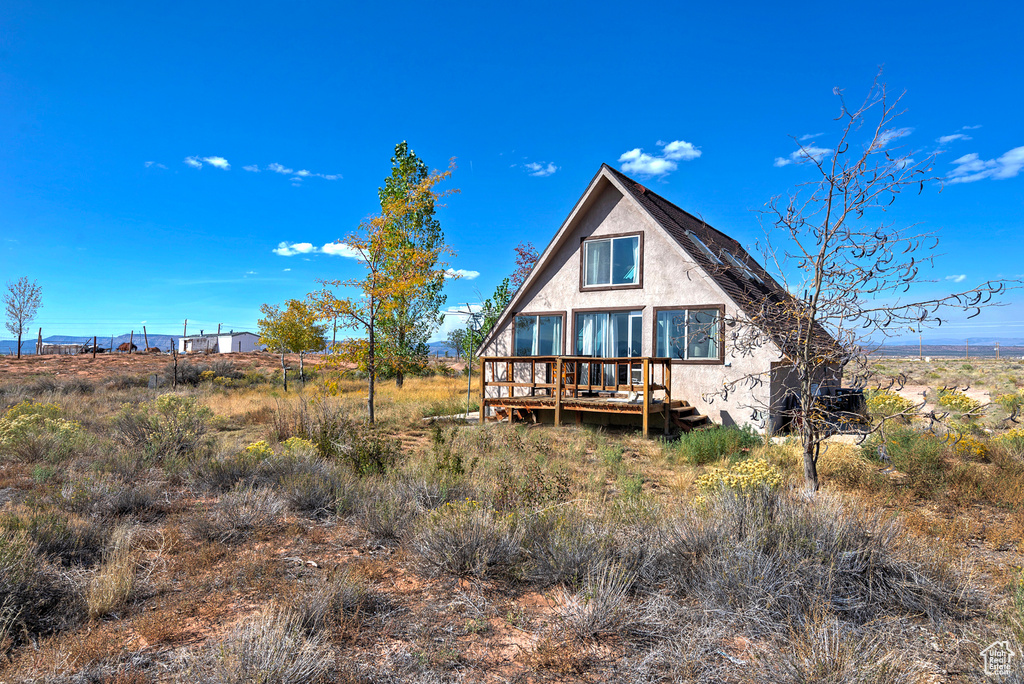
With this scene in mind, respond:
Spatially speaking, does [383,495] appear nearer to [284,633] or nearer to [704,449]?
[284,633]

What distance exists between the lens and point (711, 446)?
9.88 meters

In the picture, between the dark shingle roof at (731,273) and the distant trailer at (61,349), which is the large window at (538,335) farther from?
the distant trailer at (61,349)

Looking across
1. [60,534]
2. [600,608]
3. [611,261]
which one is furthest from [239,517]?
[611,261]

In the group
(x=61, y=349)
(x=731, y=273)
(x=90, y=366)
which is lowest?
(x=90, y=366)

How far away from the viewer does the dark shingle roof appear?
6.12 meters

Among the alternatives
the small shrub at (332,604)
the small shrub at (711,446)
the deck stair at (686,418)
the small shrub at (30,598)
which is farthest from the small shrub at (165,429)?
the deck stair at (686,418)

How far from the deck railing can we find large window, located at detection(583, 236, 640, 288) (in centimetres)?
247

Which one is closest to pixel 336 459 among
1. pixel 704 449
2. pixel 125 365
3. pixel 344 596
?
pixel 344 596

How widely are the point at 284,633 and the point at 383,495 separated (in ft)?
9.90

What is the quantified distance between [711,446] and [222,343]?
2169 inches

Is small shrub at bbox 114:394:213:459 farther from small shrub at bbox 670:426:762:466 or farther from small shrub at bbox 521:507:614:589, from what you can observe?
small shrub at bbox 670:426:762:466

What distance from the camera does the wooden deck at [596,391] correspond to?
12.9 m

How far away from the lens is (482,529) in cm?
460

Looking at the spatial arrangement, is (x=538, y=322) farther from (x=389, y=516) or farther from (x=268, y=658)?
(x=268, y=658)
